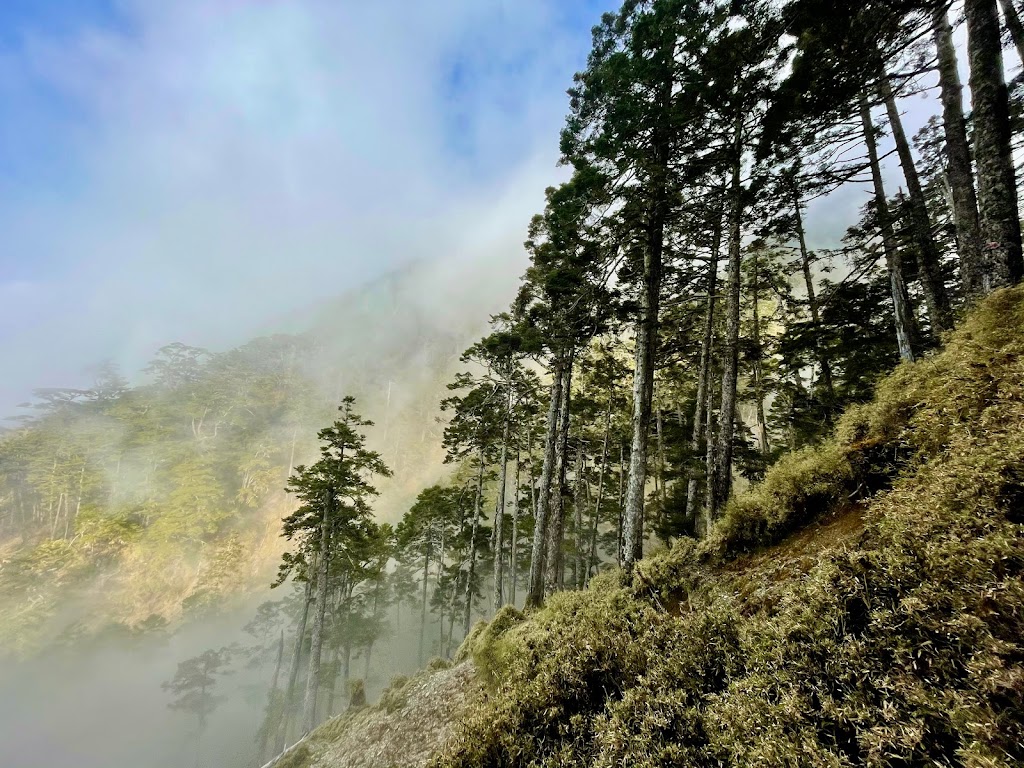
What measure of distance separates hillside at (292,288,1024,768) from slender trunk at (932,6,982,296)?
259cm

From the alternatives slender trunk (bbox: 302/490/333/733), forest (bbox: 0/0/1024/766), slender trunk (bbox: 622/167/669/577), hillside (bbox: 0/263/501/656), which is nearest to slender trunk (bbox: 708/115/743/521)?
forest (bbox: 0/0/1024/766)

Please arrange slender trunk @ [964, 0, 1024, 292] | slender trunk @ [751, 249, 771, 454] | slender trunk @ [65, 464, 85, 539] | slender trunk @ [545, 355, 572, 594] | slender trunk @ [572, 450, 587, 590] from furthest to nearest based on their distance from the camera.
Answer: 1. slender trunk @ [65, 464, 85, 539]
2. slender trunk @ [572, 450, 587, 590]
3. slender trunk @ [751, 249, 771, 454]
4. slender trunk @ [545, 355, 572, 594]
5. slender trunk @ [964, 0, 1024, 292]

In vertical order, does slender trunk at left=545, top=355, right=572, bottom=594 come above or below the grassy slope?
above

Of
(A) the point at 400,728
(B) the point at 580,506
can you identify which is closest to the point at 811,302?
(B) the point at 580,506

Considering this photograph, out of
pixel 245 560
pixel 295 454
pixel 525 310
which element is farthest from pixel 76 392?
pixel 525 310

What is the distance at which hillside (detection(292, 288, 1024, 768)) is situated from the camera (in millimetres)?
2088

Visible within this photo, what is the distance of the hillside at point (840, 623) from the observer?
2.09 m

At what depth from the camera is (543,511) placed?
44.1 feet

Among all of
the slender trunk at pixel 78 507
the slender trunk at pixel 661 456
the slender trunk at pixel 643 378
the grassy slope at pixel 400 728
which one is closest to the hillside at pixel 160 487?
the slender trunk at pixel 78 507

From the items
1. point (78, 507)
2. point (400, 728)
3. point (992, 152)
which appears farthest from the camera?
point (78, 507)

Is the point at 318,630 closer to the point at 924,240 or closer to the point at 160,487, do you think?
the point at 924,240

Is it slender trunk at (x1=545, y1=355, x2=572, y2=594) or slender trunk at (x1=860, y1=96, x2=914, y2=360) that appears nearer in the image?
slender trunk at (x1=860, y1=96, x2=914, y2=360)

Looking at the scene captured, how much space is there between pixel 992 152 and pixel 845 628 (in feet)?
24.9

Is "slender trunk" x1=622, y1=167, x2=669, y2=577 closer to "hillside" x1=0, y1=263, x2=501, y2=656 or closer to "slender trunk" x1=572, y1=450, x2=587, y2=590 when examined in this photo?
"slender trunk" x1=572, y1=450, x2=587, y2=590
